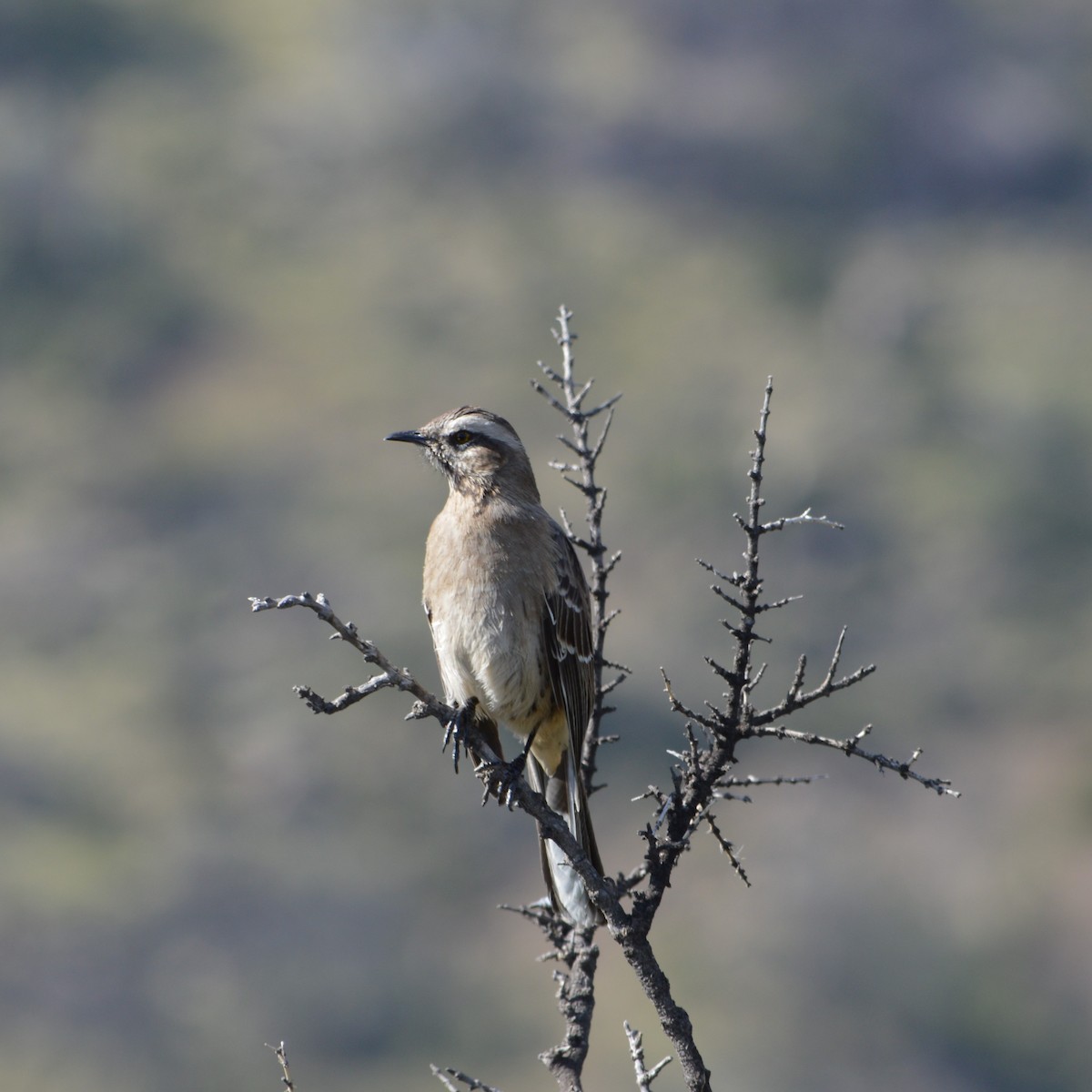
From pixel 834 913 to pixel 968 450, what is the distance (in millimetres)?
24177

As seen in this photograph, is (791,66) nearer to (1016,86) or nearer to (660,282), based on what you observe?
(1016,86)

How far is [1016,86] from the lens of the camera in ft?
253

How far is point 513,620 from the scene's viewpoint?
25.5ft

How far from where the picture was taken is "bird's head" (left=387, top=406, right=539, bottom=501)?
8281 millimetres

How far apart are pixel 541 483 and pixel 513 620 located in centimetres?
3792

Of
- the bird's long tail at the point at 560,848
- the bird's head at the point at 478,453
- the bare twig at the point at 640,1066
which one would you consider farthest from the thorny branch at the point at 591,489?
the bare twig at the point at 640,1066

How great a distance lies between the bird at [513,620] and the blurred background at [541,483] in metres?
22.4

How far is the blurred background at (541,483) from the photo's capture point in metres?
34.6

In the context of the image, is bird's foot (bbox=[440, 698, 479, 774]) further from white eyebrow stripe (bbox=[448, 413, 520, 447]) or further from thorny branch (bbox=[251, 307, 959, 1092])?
white eyebrow stripe (bbox=[448, 413, 520, 447])

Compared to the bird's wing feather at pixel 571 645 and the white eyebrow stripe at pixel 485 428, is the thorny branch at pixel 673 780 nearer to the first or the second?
the bird's wing feather at pixel 571 645

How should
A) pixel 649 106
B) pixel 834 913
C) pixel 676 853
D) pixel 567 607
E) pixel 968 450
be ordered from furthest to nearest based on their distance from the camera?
pixel 649 106 → pixel 968 450 → pixel 834 913 → pixel 567 607 → pixel 676 853

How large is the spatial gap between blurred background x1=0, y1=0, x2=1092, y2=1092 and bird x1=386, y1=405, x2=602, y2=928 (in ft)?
73.4

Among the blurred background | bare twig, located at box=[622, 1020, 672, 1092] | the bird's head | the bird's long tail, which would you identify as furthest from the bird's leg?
the blurred background

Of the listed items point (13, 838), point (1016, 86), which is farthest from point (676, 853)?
point (1016, 86)
